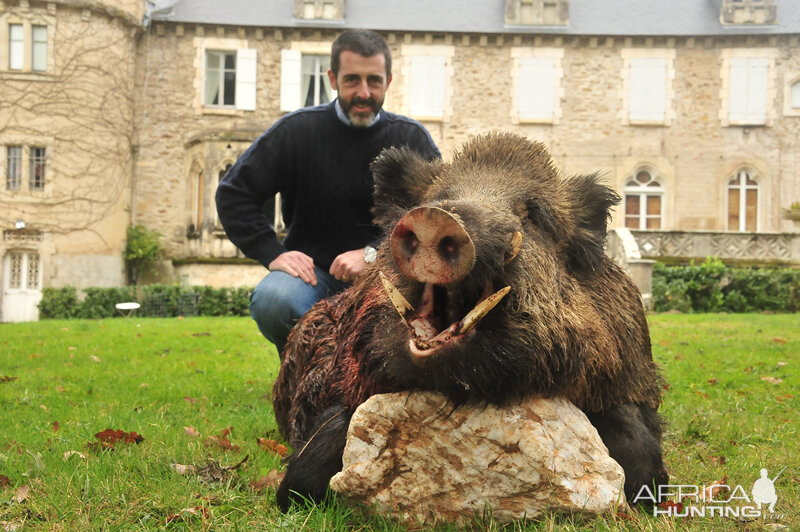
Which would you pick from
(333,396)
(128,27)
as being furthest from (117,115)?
(333,396)

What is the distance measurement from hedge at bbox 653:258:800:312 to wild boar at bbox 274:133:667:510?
565 inches

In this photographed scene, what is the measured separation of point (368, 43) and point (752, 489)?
2.86 meters

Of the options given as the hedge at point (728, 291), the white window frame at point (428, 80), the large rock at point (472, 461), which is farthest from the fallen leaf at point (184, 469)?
the white window frame at point (428, 80)

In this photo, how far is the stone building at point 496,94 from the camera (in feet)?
74.0

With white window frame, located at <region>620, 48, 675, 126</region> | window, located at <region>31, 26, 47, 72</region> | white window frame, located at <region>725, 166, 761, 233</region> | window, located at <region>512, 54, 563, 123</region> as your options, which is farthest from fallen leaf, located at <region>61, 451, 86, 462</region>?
white window frame, located at <region>725, 166, 761, 233</region>

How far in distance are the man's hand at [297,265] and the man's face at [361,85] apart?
2.85 feet

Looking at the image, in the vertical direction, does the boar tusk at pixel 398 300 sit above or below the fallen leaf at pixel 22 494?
above

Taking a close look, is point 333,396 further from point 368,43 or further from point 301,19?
point 301,19

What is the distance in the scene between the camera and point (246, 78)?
75.2 feet

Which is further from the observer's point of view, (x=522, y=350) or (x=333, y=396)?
(x=333, y=396)

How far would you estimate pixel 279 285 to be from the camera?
3842 mm

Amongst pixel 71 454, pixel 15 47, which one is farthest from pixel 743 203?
pixel 71 454

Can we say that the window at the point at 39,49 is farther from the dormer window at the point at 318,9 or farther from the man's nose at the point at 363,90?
the man's nose at the point at 363,90

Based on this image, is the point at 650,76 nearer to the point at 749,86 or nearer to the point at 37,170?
the point at 749,86
